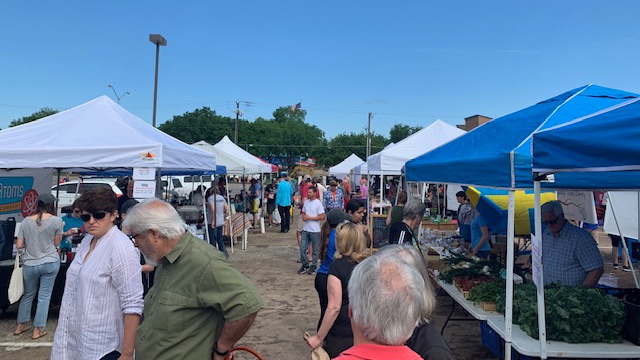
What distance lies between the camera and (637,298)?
133 inches

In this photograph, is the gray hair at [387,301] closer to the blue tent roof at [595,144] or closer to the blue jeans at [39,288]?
the blue tent roof at [595,144]

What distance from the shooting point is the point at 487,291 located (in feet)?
12.6

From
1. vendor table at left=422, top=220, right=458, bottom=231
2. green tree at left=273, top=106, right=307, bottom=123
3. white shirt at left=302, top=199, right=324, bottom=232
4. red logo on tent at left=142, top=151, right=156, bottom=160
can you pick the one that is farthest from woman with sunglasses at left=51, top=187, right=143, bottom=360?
green tree at left=273, top=106, right=307, bottom=123

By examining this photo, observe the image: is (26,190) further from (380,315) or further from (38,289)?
(380,315)

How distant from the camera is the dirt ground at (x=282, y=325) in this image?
464 cm

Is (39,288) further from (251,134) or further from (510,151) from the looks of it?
(251,134)

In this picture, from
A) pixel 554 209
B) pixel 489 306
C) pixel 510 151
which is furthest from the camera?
pixel 554 209

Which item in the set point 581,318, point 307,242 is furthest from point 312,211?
point 581,318

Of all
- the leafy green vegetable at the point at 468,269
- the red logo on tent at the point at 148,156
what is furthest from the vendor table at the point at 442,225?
the red logo on tent at the point at 148,156

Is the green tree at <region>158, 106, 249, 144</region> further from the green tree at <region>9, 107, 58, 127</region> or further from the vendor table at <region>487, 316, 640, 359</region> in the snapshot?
the vendor table at <region>487, 316, 640, 359</region>

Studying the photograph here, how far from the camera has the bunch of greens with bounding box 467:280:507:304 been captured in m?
3.77

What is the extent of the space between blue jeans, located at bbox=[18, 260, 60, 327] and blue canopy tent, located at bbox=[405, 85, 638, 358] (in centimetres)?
480

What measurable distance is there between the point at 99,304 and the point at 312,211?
600cm

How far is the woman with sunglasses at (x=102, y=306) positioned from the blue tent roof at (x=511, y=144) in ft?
8.85
